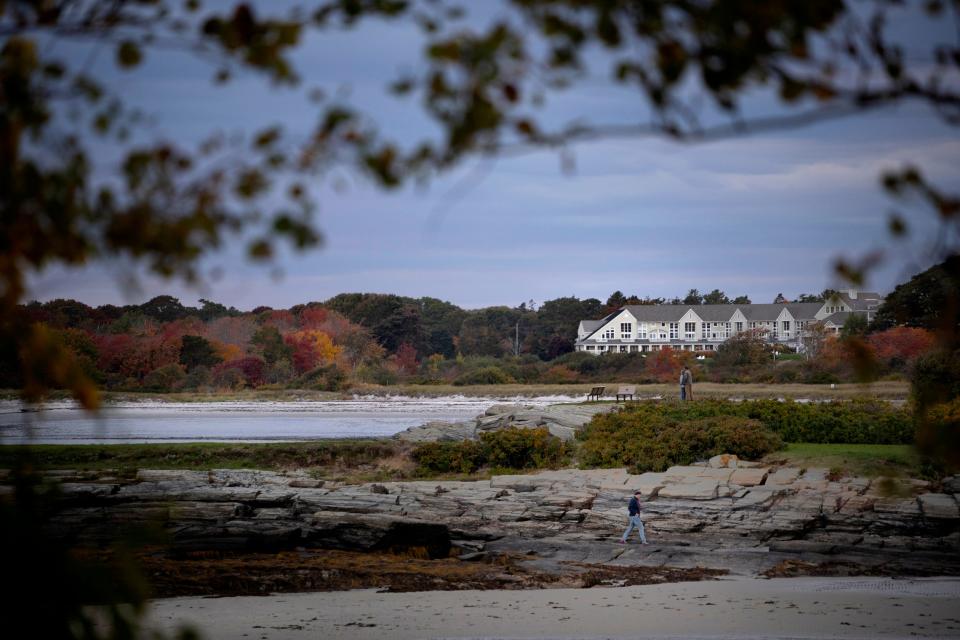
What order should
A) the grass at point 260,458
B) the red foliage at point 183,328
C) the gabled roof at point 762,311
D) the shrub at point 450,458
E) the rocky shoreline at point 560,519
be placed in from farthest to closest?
the gabled roof at point 762,311 < the red foliage at point 183,328 < the shrub at point 450,458 < the grass at point 260,458 < the rocky shoreline at point 560,519

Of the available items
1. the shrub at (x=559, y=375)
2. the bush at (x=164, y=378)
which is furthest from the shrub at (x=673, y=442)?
the bush at (x=164, y=378)

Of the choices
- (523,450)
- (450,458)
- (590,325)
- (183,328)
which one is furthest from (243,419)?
(590,325)

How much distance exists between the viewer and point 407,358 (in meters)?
73.8

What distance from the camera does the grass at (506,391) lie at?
1539 inches

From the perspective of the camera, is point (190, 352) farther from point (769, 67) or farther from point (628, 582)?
point (769, 67)

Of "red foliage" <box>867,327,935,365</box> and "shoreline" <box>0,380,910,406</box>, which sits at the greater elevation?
"red foliage" <box>867,327,935,365</box>

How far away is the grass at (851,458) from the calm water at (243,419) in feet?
45.3

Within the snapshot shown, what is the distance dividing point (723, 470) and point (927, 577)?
441 cm

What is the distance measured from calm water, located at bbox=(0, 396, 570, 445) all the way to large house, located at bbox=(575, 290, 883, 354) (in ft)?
99.7

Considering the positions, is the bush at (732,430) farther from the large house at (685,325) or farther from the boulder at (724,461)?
the large house at (685,325)

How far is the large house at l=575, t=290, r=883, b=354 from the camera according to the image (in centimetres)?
7906

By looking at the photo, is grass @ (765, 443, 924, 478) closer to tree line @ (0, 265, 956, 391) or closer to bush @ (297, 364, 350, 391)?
tree line @ (0, 265, 956, 391)

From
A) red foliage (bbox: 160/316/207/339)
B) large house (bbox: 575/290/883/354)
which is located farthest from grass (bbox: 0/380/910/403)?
large house (bbox: 575/290/883/354)

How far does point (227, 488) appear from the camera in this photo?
60.8ft
